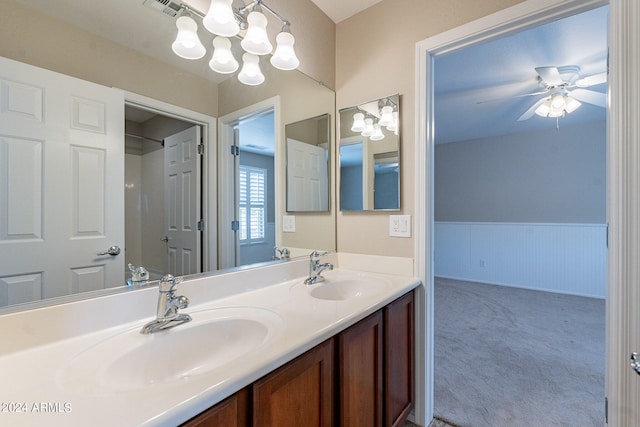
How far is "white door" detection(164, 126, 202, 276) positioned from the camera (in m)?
1.13

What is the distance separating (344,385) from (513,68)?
2871 millimetres

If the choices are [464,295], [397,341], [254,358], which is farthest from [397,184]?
[464,295]

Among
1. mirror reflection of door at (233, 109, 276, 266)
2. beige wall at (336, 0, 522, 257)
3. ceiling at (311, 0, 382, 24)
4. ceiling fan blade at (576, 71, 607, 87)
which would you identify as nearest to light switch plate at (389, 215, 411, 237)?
beige wall at (336, 0, 522, 257)

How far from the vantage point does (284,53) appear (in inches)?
54.7

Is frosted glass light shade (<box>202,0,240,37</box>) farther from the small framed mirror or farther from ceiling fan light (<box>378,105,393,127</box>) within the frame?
ceiling fan light (<box>378,105,393,127</box>)

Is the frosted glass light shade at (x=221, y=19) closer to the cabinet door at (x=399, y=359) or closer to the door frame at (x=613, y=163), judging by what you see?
the door frame at (x=613, y=163)

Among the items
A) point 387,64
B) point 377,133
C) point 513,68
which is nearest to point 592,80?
point 513,68

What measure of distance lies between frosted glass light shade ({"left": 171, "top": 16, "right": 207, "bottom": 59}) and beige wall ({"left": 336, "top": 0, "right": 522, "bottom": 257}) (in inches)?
38.5

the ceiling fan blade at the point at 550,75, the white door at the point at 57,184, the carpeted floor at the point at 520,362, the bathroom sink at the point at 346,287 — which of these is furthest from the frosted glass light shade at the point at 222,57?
the ceiling fan blade at the point at 550,75

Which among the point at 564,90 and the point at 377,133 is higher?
the point at 564,90

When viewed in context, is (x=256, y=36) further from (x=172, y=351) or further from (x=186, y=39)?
(x=172, y=351)

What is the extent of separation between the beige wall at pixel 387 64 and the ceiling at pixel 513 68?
0.20 meters

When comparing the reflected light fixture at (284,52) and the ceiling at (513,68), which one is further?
the ceiling at (513,68)

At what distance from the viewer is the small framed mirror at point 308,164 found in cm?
175
